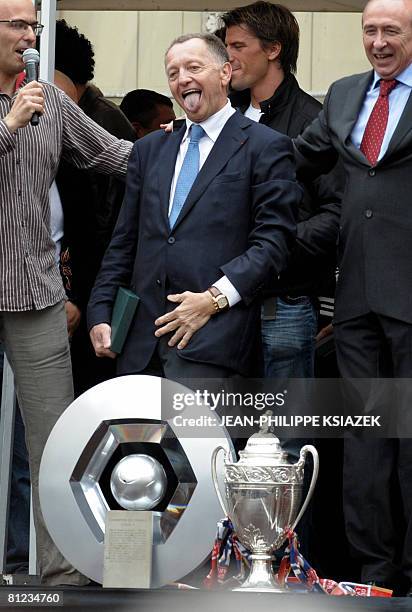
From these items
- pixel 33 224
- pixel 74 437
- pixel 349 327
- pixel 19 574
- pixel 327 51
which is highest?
pixel 327 51

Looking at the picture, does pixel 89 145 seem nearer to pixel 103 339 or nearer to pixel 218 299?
pixel 103 339

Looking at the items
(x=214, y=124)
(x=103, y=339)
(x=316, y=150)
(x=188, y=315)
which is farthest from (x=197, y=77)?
(x=103, y=339)

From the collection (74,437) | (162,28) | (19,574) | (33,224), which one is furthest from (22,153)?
(162,28)

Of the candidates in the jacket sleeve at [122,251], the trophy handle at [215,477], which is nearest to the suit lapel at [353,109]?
the jacket sleeve at [122,251]

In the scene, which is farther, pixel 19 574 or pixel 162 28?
pixel 162 28

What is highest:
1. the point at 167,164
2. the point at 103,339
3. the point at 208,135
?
the point at 208,135

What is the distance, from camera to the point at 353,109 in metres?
5.07

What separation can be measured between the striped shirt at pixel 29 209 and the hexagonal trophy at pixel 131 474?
1.45 ft

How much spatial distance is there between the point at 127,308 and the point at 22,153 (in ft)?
2.06

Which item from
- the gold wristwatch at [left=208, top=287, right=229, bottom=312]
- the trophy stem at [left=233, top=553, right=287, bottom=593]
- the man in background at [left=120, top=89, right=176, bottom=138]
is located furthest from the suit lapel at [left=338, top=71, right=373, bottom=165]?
the man in background at [left=120, top=89, right=176, bottom=138]

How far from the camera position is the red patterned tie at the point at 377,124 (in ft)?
16.3

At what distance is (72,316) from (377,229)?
1303 mm

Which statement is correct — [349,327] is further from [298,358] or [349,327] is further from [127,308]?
[127,308]

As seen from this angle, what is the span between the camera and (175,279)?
16.5 ft
